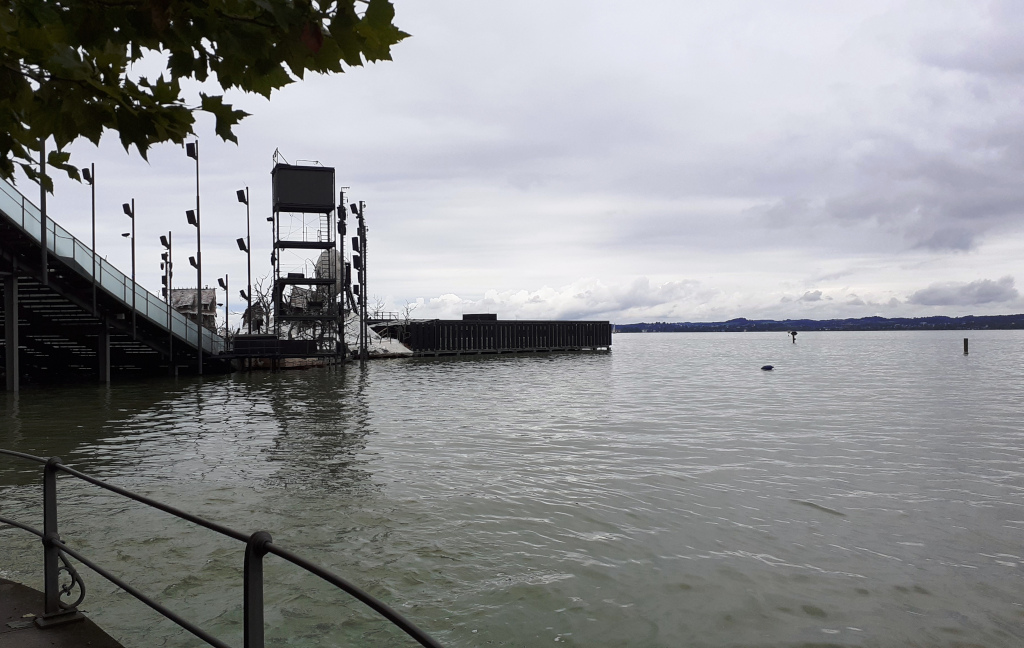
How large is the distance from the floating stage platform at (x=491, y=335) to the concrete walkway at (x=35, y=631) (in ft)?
202

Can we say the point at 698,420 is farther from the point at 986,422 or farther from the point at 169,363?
the point at 169,363

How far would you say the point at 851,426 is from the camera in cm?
1862

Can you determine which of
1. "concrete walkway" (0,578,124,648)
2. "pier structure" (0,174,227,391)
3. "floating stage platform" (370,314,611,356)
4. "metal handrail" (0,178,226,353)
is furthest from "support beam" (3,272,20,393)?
"floating stage platform" (370,314,611,356)

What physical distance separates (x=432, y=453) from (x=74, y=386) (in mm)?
23872

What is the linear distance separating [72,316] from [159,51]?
30.6 metres

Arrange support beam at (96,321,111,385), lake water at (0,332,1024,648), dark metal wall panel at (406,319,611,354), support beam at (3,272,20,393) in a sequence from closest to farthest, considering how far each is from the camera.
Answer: lake water at (0,332,1024,648)
support beam at (3,272,20,393)
support beam at (96,321,111,385)
dark metal wall panel at (406,319,611,354)

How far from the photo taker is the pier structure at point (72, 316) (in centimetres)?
2359

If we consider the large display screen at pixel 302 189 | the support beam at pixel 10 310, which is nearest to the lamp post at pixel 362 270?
the large display screen at pixel 302 189

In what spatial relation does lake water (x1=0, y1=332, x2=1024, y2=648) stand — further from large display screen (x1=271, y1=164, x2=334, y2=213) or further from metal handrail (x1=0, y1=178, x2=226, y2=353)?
large display screen (x1=271, y1=164, x2=334, y2=213)

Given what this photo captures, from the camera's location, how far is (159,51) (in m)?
4.29

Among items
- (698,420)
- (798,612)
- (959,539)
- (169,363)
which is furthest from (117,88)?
(169,363)

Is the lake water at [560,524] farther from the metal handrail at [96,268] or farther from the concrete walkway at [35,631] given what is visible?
the metal handrail at [96,268]

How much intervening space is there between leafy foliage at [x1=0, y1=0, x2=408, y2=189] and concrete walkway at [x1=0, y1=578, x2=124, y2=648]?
2.94 metres

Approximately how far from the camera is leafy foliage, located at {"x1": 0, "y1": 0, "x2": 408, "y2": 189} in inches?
138
